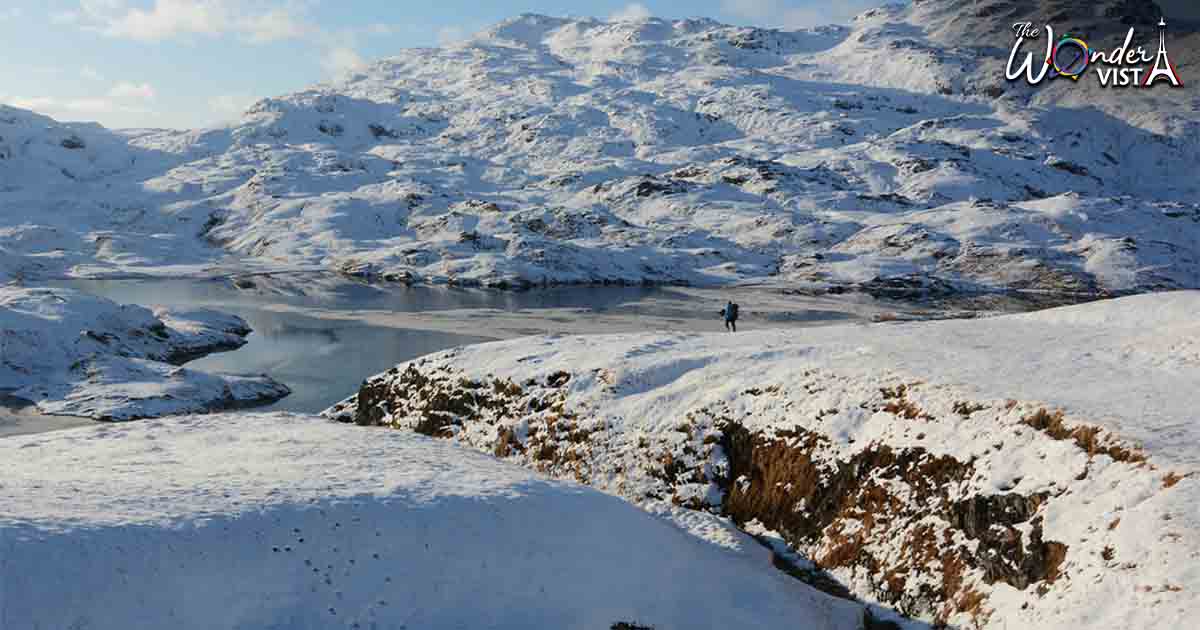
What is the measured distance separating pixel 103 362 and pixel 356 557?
160 ft

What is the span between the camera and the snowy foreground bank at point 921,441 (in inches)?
523

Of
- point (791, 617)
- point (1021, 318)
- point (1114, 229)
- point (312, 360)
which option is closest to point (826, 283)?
point (1114, 229)

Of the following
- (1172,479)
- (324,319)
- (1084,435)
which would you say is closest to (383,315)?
(324,319)

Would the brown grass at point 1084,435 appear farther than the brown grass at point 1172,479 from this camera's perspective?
Yes

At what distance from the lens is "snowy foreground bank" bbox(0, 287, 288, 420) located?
46.5 meters

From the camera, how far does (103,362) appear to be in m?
53.2

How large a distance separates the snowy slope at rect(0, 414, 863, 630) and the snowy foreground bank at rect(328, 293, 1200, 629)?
2600 mm

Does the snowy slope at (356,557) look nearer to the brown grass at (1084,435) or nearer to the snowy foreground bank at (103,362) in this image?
the brown grass at (1084,435)

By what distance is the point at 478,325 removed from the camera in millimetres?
83250

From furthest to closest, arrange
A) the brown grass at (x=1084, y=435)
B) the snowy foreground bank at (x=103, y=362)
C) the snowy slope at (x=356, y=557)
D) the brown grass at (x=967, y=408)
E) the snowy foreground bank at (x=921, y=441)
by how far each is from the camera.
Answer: the snowy foreground bank at (x=103, y=362)
the brown grass at (x=967, y=408)
the brown grass at (x=1084, y=435)
the snowy foreground bank at (x=921, y=441)
the snowy slope at (x=356, y=557)

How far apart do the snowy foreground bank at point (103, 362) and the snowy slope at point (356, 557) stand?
2848 centimetres

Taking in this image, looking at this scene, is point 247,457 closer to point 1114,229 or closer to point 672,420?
point 672,420

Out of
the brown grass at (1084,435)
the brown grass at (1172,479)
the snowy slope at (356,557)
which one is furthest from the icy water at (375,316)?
the brown grass at (1172,479)

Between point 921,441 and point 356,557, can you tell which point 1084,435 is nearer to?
point 921,441
